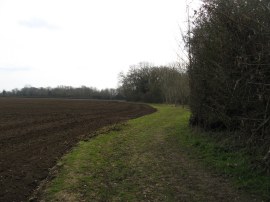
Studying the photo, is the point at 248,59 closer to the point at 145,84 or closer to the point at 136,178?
the point at 136,178

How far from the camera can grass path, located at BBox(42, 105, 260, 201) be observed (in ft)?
26.6

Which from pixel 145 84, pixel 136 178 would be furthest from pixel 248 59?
pixel 145 84

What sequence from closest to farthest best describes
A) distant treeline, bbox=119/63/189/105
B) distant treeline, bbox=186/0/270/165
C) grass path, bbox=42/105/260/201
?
distant treeline, bbox=186/0/270/165 < grass path, bbox=42/105/260/201 < distant treeline, bbox=119/63/189/105

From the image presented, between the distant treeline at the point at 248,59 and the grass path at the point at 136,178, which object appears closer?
the distant treeline at the point at 248,59

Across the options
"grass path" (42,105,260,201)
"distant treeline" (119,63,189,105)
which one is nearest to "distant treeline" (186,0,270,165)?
"grass path" (42,105,260,201)

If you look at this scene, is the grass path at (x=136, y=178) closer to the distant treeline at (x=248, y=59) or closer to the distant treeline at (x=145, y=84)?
the distant treeline at (x=248, y=59)

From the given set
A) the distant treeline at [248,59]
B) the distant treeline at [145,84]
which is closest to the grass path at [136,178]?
the distant treeline at [248,59]

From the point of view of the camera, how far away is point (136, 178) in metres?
9.73

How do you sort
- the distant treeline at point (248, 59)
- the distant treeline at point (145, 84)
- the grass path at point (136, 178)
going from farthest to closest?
the distant treeline at point (145, 84) < the grass path at point (136, 178) < the distant treeline at point (248, 59)

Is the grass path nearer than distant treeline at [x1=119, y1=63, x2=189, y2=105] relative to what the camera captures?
Yes

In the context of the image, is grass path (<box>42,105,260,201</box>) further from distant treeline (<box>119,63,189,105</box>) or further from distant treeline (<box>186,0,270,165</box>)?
distant treeline (<box>119,63,189,105</box>)

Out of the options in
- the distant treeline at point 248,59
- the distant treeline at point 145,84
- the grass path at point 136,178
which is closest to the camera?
the distant treeline at point 248,59

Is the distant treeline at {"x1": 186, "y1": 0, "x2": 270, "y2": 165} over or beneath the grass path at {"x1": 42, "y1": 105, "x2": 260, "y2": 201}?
over

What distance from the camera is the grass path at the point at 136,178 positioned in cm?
811
